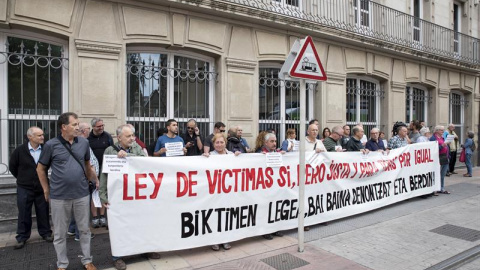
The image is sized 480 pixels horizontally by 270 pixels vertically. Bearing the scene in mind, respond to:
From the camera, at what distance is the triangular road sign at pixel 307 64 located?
4.34 meters

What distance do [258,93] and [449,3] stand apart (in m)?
11.7

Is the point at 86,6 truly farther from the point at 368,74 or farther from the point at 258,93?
the point at 368,74

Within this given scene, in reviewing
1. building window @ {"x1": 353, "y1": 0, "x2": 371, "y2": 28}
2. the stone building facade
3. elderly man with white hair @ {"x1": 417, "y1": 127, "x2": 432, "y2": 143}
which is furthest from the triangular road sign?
building window @ {"x1": 353, "y1": 0, "x2": 371, "y2": 28}

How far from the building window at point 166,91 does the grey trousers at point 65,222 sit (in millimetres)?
3277

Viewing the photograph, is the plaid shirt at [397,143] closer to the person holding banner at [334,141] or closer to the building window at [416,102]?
the person holding banner at [334,141]

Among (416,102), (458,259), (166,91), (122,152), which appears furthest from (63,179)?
(416,102)

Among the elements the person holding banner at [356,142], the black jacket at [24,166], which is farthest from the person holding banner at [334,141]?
the black jacket at [24,166]

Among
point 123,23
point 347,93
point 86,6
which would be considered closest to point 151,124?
point 123,23

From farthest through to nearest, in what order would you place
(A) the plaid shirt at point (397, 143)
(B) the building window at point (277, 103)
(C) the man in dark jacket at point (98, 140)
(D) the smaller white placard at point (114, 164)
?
1. (B) the building window at point (277, 103)
2. (A) the plaid shirt at point (397, 143)
3. (C) the man in dark jacket at point (98, 140)
4. (D) the smaller white placard at point (114, 164)

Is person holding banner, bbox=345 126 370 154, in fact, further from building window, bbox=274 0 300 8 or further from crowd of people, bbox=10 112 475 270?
building window, bbox=274 0 300 8

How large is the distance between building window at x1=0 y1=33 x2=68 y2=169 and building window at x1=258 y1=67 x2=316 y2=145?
4.59m

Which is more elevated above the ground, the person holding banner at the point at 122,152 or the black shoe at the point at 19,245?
the person holding banner at the point at 122,152

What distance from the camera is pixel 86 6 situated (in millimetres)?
6195

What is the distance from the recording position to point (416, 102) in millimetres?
13375
